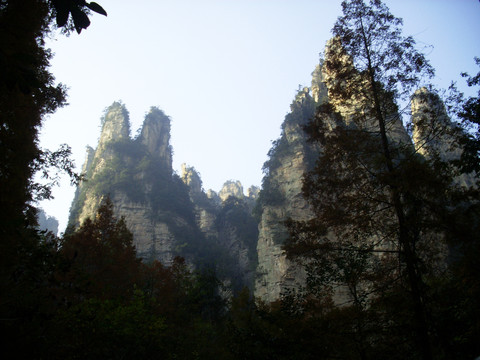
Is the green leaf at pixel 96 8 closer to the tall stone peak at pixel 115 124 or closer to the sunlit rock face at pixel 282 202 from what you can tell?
the sunlit rock face at pixel 282 202

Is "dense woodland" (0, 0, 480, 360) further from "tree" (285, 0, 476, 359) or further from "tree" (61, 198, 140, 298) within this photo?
"tree" (61, 198, 140, 298)

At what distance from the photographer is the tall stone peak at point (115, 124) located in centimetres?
6529

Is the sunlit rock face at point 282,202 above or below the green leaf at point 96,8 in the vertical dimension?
above

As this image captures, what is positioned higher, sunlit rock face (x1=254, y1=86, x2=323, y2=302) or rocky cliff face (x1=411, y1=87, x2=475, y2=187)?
sunlit rock face (x1=254, y1=86, x2=323, y2=302)

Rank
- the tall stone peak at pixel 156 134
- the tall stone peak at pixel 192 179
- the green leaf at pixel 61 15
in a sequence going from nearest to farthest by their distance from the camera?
1. the green leaf at pixel 61 15
2. the tall stone peak at pixel 156 134
3. the tall stone peak at pixel 192 179

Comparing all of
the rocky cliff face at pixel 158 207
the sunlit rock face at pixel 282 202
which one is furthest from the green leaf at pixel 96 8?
the rocky cliff face at pixel 158 207

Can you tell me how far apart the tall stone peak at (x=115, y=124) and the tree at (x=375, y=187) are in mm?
62231

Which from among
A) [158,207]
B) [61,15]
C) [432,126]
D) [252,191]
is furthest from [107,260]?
[252,191]

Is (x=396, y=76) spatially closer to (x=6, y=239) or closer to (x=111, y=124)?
(x=6, y=239)

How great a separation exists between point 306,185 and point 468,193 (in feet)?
11.3

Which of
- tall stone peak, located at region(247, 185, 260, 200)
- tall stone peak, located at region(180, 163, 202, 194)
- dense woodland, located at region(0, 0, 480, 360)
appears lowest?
dense woodland, located at region(0, 0, 480, 360)

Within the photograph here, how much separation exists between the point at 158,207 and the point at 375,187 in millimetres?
52571

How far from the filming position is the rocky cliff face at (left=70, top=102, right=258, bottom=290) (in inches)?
2045

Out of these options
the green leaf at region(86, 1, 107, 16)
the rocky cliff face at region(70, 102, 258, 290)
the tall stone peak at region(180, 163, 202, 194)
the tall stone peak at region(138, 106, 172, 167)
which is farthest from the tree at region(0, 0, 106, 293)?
the tall stone peak at region(180, 163, 202, 194)
